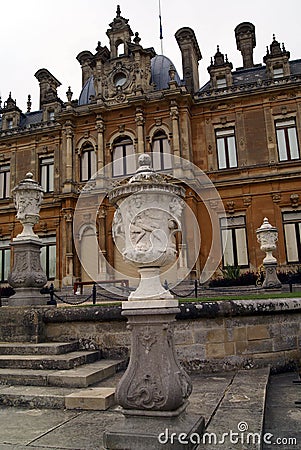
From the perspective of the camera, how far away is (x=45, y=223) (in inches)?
912

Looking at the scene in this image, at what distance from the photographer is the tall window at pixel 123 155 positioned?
835 inches

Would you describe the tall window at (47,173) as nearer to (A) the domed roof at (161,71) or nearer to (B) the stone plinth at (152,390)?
(A) the domed roof at (161,71)

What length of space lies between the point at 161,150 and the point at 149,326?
61.0 ft

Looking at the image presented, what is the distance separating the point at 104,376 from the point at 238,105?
1837 centimetres

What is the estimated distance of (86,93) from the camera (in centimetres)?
2494

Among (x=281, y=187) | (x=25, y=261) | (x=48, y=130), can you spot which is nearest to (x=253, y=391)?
(x=25, y=261)

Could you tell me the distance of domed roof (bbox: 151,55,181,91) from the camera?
23.6m

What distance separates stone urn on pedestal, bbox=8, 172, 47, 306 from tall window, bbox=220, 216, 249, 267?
44.5 ft

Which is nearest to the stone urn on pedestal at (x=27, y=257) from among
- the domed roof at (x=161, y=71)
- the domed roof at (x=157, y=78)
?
the domed roof at (x=157, y=78)

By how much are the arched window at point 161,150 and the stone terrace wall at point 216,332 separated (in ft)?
48.6

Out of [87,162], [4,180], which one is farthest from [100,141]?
[4,180]

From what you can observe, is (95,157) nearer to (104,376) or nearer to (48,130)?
(48,130)

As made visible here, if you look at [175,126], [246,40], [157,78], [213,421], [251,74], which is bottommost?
[213,421]

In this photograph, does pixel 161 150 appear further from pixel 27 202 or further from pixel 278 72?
pixel 27 202
